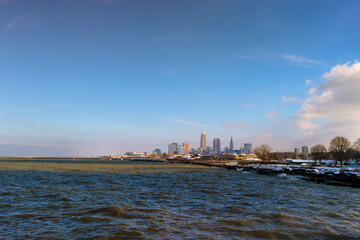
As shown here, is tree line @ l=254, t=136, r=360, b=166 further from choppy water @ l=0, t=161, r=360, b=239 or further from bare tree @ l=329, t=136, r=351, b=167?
choppy water @ l=0, t=161, r=360, b=239

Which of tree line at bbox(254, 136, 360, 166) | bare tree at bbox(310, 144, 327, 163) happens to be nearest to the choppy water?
tree line at bbox(254, 136, 360, 166)

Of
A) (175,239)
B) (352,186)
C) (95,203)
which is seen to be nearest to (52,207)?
(95,203)

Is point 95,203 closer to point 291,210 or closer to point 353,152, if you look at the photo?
point 291,210

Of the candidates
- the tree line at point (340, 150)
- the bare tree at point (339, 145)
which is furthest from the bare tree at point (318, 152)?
the bare tree at point (339, 145)

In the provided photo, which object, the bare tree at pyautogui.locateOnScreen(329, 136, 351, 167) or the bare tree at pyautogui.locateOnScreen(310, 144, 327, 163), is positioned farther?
the bare tree at pyautogui.locateOnScreen(310, 144, 327, 163)

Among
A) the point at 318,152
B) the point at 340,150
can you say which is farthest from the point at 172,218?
the point at 318,152

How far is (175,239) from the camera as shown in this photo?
10.0 meters

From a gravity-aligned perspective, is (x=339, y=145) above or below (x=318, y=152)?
above

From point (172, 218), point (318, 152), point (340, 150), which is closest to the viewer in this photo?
point (172, 218)

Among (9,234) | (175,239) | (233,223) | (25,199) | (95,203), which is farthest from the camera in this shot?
(25,199)

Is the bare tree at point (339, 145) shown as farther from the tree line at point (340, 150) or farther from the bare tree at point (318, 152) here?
the bare tree at point (318, 152)

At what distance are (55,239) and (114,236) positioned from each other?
103 inches

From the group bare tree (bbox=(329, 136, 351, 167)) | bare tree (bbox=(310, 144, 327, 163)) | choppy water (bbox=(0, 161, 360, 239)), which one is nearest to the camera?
choppy water (bbox=(0, 161, 360, 239))

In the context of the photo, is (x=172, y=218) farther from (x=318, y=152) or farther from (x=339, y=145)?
(x=318, y=152)
